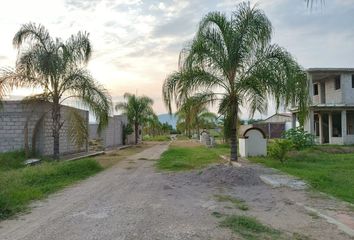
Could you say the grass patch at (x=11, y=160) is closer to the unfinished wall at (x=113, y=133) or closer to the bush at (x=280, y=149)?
the bush at (x=280, y=149)

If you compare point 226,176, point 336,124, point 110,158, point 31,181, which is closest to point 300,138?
point 336,124

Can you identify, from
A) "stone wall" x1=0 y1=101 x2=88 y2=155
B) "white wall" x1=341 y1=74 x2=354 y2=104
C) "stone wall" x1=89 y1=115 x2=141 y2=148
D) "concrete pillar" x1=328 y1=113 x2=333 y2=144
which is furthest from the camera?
"stone wall" x1=89 y1=115 x2=141 y2=148

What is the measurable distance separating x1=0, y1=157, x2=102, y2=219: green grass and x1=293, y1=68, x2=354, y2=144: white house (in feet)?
52.0

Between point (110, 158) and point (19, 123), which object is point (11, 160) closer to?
point (19, 123)

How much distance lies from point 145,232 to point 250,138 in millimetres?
16187

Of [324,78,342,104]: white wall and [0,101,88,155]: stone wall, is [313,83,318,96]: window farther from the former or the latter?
[0,101,88,155]: stone wall

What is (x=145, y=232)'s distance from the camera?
670 centimetres

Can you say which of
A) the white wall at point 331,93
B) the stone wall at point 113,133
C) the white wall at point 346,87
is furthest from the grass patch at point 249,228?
the stone wall at point 113,133

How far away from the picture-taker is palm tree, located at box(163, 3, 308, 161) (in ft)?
50.9

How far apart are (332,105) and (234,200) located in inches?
853

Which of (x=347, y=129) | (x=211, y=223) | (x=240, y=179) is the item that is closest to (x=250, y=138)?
(x=240, y=179)

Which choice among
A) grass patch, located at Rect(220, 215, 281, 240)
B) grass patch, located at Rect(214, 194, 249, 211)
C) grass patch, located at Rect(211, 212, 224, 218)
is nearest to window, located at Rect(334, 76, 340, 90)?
grass patch, located at Rect(214, 194, 249, 211)

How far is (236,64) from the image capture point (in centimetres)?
1595

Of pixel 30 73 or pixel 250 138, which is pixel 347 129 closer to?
pixel 250 138
